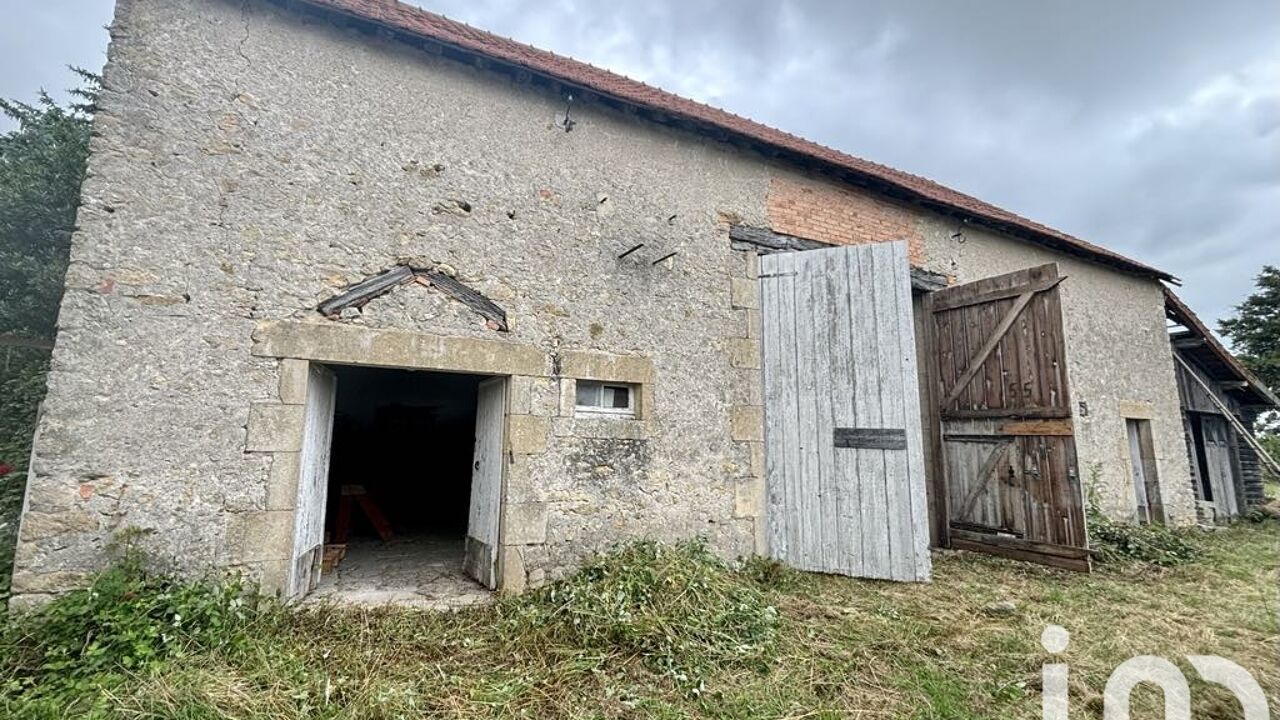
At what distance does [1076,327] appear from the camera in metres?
8.04

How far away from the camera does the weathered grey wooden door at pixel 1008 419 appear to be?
5293mm

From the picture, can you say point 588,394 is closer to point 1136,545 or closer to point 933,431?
point 933,431

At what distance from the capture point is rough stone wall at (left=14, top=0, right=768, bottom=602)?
11.1 ft

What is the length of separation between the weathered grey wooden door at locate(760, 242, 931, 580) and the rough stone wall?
324 millimetres

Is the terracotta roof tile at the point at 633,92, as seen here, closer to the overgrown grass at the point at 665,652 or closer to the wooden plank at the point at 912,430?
the wooden plank at the point at 912,430

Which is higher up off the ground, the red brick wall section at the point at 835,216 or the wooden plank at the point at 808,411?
the red brick wall section at the point at 835,216

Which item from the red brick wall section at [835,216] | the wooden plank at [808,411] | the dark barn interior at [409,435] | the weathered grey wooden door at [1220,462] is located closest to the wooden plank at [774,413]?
the wooden plank at [808,411]

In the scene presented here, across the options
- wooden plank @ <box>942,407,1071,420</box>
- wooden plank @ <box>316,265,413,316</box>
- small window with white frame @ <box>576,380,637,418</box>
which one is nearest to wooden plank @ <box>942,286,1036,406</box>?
wooden plank @ <box>942,407,1071,420</box>

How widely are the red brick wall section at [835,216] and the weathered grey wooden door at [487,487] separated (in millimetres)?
3334

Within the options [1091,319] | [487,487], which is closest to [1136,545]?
[1091,319]

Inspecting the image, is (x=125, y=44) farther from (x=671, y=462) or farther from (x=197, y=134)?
(x=671, y=462)

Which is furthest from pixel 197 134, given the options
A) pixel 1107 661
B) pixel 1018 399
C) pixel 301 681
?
pixel 1018 399

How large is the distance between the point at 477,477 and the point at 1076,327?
8.53m

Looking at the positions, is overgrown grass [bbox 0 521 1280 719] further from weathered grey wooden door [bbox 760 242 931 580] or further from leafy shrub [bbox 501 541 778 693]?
weathered grey wooden door [bbox 760 242 931 580]
